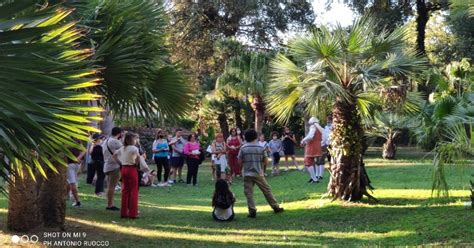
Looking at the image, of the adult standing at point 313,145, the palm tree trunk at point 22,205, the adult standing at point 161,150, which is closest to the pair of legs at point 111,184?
the palm tree trunk at point 22,205

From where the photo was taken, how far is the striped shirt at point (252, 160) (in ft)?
36.1

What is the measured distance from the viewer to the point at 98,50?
8391mm

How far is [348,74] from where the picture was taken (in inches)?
453

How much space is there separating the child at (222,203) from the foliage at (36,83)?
17.8ft

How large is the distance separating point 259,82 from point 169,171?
6.77m

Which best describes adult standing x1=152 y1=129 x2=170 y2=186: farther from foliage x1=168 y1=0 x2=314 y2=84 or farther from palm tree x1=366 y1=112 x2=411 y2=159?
foliage x1=168 y1=0 x2=314 y2=84

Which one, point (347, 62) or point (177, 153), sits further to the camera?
point (177, 153)

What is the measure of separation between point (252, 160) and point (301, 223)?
5.17 feet

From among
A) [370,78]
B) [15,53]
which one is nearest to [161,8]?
[370,78]

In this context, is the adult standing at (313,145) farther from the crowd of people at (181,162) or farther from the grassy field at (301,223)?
the grassy field at (301,223)

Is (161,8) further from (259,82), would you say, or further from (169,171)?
(259,82)

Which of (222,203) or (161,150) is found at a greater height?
(161,150)

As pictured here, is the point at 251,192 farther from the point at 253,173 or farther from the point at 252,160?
the point at 252,160

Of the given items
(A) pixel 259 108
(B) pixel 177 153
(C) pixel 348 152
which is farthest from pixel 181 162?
(C) pixel 348 152
